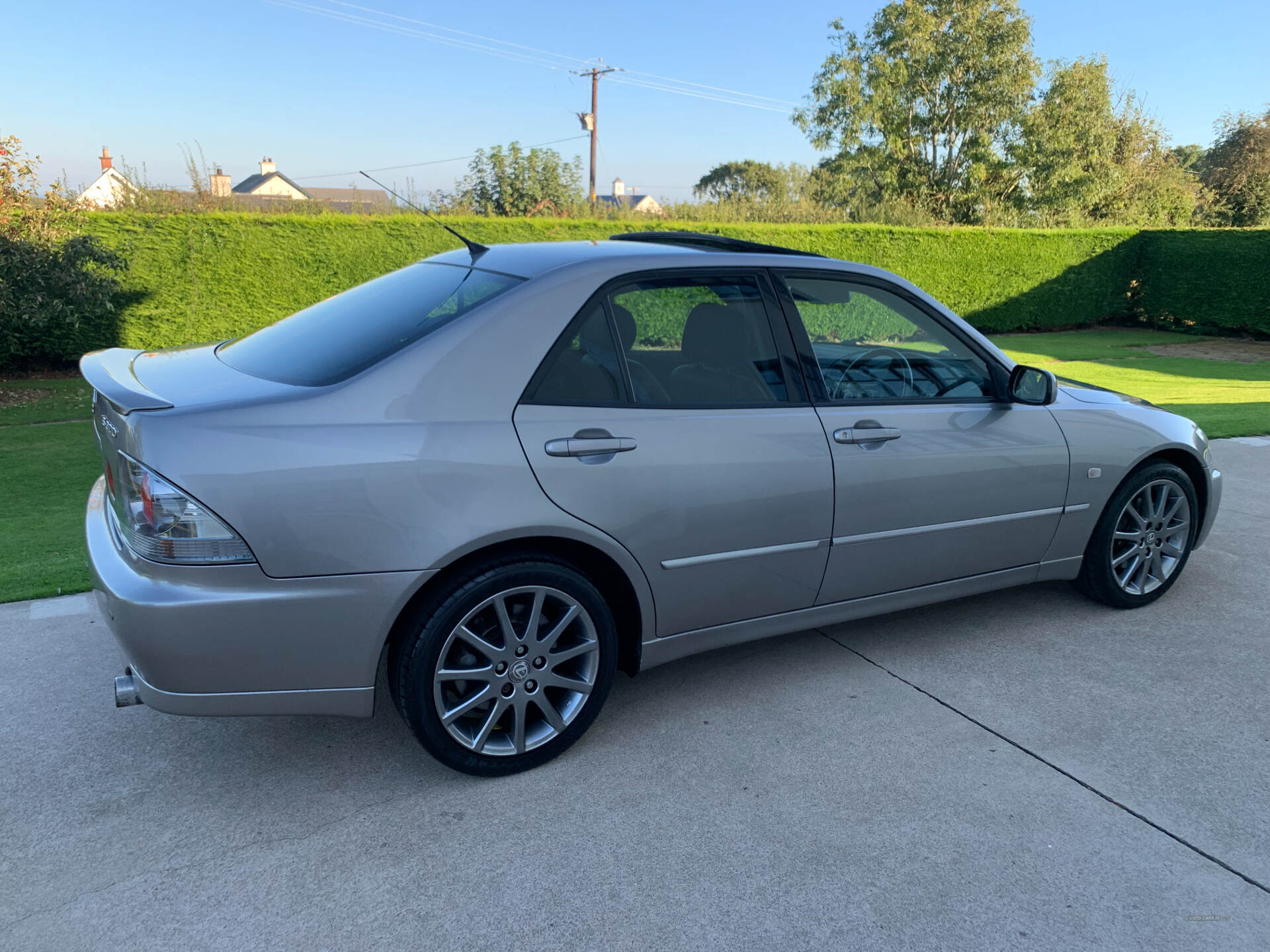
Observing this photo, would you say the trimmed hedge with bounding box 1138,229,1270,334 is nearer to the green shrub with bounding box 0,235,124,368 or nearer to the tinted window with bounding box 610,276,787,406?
the tinted window with bounding box 610,276,787,406

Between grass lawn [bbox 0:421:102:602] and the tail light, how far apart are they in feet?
4.22

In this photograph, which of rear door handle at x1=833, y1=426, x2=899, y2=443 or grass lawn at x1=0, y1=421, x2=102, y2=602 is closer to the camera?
rear door handle at x1=833, y1=426, x2=899, y2=443

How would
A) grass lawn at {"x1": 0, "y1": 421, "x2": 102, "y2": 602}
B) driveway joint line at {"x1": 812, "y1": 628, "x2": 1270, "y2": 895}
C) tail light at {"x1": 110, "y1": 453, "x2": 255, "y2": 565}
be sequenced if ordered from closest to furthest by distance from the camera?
tail light at {"x1": 110, "y1": 453, "x2": 255, "y2": 565} → driveway joint line at {"x1": 812, "y1": 628, "x2": 1270, "y2": 895} → grass lawn at {"x1": 0, "y1": 421, "x2": 102, "y2": 602}

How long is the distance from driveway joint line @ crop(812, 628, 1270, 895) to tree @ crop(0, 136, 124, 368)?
1013 cm

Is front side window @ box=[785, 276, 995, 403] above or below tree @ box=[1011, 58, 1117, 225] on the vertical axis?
below

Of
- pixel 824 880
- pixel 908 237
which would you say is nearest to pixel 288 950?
pixel 824 880

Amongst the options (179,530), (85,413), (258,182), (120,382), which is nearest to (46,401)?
(85,413)

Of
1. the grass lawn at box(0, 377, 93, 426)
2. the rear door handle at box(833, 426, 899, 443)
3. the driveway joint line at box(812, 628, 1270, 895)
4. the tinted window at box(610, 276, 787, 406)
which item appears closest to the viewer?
the driveway joint line at box(812, 628, 1270, 895)

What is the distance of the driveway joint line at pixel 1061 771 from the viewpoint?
2473 millimetres

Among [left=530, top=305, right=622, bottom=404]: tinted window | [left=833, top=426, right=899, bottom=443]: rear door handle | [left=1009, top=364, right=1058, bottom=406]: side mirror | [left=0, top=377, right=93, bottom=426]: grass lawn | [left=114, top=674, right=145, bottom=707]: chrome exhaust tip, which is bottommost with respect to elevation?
[left=0, top=377, right=93, bottom=426]: grass lawn

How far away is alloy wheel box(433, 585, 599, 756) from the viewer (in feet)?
8.97

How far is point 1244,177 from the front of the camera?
3338 cm

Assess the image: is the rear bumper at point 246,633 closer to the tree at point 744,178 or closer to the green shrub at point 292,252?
the green shrub at point 292,252

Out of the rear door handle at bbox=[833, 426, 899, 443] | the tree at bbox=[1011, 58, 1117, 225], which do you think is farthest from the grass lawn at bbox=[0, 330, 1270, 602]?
the tree at bbox=[1011, 58, 1117, 225]
